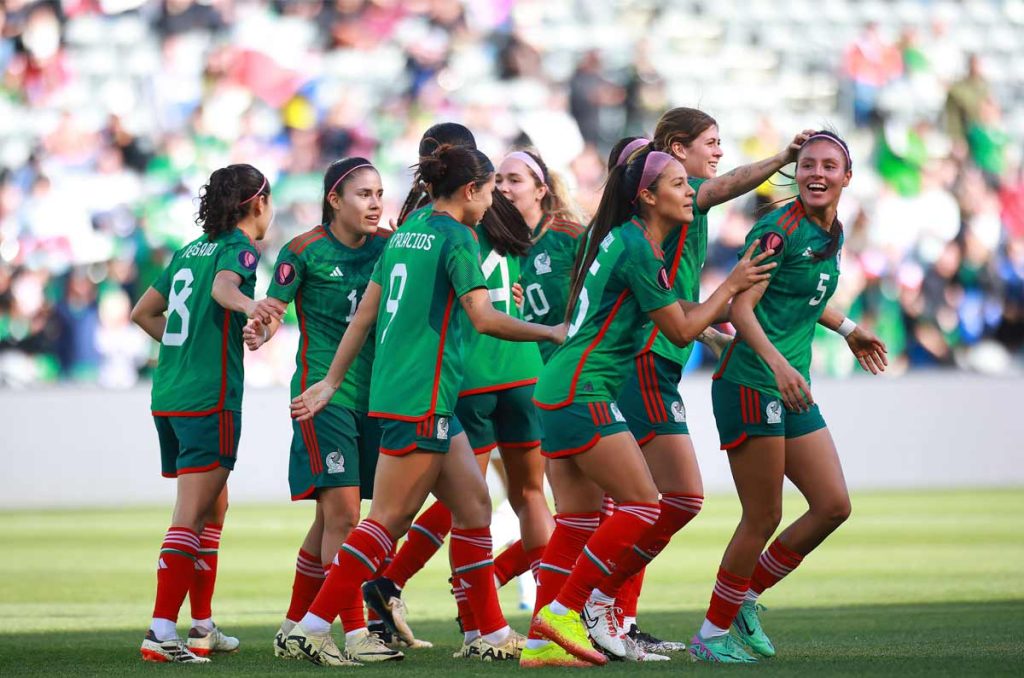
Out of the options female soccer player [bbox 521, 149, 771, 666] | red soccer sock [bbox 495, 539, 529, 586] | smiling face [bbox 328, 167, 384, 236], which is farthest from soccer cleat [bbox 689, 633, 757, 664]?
smiling face [bbox 328, 167, 384, 236]

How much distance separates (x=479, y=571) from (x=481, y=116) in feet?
44.2

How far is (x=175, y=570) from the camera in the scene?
21.0 feet

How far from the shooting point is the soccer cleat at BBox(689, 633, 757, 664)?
6000mm

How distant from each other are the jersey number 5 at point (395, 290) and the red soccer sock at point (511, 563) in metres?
1.72

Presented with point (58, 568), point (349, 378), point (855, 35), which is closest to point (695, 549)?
point (58, 568)

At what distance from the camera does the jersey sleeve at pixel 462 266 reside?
574cm

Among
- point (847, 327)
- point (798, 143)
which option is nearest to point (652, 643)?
point (847, 327)

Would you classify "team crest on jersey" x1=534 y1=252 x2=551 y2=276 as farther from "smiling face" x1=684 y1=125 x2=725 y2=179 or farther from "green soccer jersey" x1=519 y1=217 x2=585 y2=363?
"smiling face" x1=684 y1=125 x2=725 y2=179

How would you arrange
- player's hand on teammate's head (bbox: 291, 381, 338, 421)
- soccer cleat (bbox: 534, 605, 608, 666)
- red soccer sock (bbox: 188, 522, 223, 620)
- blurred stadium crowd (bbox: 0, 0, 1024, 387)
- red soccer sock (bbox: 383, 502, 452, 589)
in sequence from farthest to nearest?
blurred stadium crowd (bbox: 0, 0, 1024, 387), red soccer sock (bbox: 383, 502, 452, 589), red soccer sock (bbox: 188, 522, 223, 620), player's hand on teammate's head (bbox: 291, 381, 338, 421), soccer cleat (bbox: 534, 605, 608, 666)

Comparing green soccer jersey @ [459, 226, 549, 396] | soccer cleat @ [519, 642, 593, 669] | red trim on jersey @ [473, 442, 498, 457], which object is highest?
green soccer jersey @ [459, 226, 549, 396]

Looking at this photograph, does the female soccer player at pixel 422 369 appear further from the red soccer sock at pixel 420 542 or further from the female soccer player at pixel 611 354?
the red soccer sock at pixel 420 542

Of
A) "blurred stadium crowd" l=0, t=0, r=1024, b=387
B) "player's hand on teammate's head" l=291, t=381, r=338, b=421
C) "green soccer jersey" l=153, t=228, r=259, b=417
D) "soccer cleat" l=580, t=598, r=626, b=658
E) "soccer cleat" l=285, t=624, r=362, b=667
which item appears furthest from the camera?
"blurred stadium crowd" l=0, t=0, r=1024, b=387

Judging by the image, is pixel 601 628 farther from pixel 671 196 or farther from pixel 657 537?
pixel 671 196

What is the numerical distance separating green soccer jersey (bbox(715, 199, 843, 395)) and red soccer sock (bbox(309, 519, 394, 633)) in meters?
1.52
